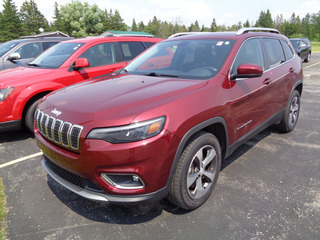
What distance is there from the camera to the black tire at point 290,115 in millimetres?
4348

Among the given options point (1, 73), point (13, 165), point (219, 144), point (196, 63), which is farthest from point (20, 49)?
point (219, 144)

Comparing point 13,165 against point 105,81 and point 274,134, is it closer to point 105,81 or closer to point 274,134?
point 105,81

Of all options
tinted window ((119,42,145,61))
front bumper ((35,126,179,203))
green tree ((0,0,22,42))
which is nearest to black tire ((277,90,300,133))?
front bumper ((35,126,179,203))

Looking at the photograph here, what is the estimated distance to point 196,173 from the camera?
2480mm

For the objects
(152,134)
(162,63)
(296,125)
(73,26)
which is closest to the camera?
(152,134)

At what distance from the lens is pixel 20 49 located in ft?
24.6

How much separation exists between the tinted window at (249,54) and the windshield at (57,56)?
343 centimetres

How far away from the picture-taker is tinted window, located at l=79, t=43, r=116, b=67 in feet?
17.2

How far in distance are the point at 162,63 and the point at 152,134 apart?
1.64 m

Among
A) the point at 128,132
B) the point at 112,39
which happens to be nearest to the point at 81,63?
the point at 112,39

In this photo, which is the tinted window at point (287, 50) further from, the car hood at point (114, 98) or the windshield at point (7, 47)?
the windshield at point (7, 47)

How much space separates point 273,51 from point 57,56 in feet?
13.4

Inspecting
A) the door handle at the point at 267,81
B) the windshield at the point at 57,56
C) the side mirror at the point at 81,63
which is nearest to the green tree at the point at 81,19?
→ the windshield at the point at 57,56

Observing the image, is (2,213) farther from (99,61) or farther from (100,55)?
(100,55)
